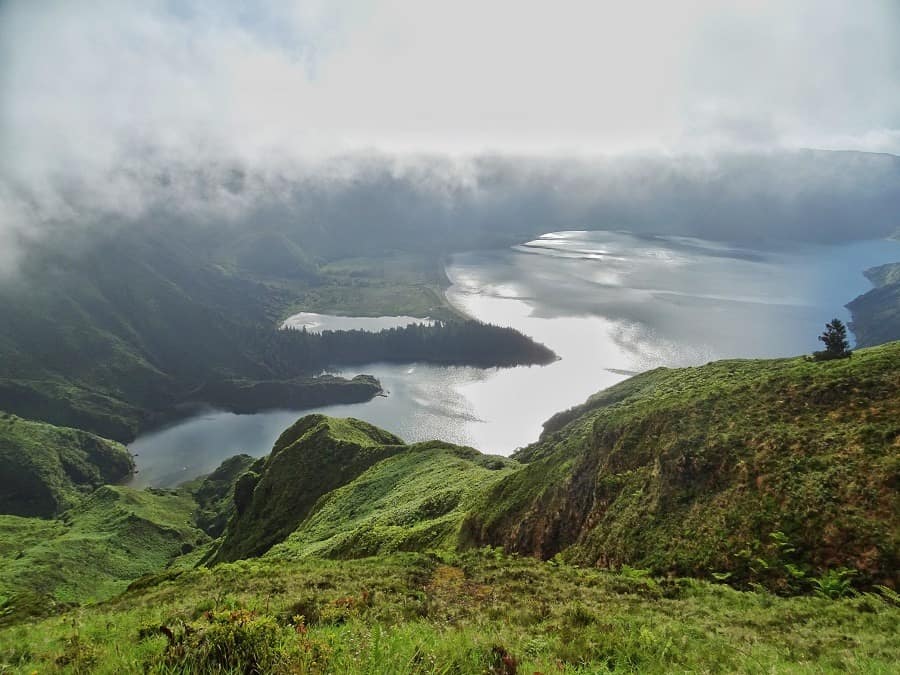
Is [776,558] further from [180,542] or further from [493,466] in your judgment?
[180,542]

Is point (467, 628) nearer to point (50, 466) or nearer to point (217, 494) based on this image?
point (217, 494)

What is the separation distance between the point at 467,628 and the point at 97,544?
9872 cm

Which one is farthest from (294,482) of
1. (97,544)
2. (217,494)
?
(217,494)

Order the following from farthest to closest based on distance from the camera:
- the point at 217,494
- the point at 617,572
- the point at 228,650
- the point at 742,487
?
the point at 217,494, the point at 742,487, the point at 617,572, the point at 228,650

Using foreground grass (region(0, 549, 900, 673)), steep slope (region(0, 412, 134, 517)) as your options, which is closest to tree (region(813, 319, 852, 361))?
foreground grass (region(0, 549, 900, 673))

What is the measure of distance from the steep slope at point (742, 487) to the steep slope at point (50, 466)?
576 feet

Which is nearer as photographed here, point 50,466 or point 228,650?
point 228,650

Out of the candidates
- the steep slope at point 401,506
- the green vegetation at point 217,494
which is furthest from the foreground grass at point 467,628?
the green vegetation at point 217,494

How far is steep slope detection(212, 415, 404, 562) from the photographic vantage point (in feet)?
204

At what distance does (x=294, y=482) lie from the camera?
69.2 metres

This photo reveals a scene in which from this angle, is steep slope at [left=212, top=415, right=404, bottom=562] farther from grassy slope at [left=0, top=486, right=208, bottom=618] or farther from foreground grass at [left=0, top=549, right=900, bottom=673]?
foreground grass at [left=0, top=549, right=900, bottom=673]

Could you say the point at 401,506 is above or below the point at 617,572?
below

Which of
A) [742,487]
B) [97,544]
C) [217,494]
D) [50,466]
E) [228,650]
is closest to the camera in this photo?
[228,650]

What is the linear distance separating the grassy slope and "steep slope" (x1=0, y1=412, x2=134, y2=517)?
126ft
